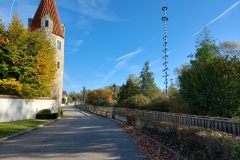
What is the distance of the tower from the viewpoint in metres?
33.1

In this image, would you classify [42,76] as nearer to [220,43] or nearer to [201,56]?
[201,56]

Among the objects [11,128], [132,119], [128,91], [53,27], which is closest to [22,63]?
[11,128]

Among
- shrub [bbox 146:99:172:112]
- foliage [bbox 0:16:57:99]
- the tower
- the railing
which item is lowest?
the railing

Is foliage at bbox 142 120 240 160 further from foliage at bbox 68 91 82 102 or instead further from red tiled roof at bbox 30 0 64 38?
foliage at bbox 68 91 82 102

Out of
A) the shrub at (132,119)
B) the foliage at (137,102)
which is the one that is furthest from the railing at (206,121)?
the foliage at (137,102)

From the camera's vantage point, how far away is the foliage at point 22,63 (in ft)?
64.8

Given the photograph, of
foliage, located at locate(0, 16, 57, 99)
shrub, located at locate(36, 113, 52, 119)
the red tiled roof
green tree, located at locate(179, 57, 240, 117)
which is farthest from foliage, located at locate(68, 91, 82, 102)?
green tree, located at locate(179, 57, 240, 117)

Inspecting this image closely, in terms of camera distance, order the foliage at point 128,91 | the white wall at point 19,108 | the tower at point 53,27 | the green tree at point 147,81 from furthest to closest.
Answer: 1. the green tree at point 147,81
2. the foliage at point 128,91
3. the tower at point 53,27
4. the white wall at point 19,108

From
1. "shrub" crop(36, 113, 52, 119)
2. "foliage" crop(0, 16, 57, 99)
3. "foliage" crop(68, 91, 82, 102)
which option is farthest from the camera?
"foliage" crop(68, 91, 82, 102)

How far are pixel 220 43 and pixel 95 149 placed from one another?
123 ft

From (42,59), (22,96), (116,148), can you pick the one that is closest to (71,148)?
(116,148)

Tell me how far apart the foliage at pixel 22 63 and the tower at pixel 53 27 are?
10.4 metres

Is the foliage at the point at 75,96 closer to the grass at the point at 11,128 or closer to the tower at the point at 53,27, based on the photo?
the tower at the point at 53,27

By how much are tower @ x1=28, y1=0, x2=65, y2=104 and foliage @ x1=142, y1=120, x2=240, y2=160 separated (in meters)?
27.1
